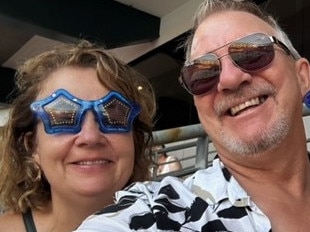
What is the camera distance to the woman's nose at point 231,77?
1718mm

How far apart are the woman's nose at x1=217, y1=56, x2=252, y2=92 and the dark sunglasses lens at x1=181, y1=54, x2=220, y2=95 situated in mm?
21

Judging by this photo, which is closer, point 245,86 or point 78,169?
point 245,86

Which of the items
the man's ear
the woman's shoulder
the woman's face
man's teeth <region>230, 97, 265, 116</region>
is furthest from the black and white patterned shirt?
the woman's shoulder

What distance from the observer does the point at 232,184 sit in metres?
1.70

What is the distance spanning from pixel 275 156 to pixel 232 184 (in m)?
0.17

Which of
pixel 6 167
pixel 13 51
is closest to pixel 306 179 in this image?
pixel 6 167

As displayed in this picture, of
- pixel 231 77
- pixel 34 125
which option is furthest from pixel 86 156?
pixel 231 77

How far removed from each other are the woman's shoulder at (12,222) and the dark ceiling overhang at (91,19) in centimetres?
500

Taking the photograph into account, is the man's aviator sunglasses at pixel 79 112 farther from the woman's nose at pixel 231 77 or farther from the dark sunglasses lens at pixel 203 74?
the woman's nose at pixel 231 77

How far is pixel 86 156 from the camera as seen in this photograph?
1973 millimetres

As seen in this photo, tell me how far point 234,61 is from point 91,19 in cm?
627

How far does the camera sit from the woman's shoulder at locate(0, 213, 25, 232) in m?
2.14

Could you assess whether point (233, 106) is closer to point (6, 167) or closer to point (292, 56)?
point (292, 56)

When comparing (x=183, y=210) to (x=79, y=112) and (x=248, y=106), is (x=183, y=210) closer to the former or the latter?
(x=248, y=106)
